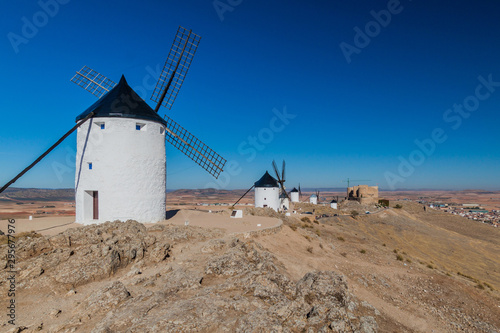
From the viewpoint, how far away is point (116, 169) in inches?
603

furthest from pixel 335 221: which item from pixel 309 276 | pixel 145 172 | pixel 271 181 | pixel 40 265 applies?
pixel 40 265

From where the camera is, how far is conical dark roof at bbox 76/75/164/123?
15.5 m

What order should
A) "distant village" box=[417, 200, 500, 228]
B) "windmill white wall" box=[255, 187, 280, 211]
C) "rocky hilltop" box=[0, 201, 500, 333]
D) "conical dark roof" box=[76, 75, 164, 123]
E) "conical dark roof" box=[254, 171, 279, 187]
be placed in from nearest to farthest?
"rocky hilltop" box=[0, 201, 500, 333]
"conical dark roof" box=[76, 75, 164, 123]
"windmill white wall" box=[255, 187, 280, 211]
"conical dark roof" box=[254, 171, 279, 187]
"distant village" box=[417, 200, 500, 228]

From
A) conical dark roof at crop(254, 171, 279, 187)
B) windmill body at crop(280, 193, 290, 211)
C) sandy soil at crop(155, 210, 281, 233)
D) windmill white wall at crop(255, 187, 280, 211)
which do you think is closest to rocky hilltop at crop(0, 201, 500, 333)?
sandy soil at crop(155, 210, 281, 233)

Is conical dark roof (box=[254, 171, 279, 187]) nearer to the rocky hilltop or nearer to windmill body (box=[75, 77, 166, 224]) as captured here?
windmill body (box=[75, 77, 166, 224])

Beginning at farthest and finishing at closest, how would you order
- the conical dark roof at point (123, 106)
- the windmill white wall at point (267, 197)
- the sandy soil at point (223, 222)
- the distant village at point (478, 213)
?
the distant village at point (478, 213) < the windmill white wall at point (267, 197) < the sandy soil at point (223, 222) < the conical dark roof at point (123, 106)

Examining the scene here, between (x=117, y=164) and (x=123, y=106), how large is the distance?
3275 mm

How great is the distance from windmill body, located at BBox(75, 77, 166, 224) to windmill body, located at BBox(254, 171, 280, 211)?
20622 mm

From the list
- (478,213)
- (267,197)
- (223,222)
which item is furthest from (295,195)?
(478,213)

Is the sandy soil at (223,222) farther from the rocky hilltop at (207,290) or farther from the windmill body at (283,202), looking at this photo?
the windmill body at (283,202)

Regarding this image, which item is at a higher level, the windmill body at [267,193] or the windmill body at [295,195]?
the windmill body at [267,193]

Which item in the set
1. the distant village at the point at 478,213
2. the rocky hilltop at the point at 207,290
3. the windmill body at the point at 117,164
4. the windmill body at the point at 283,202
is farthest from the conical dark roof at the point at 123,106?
the distant village at the point at 478,213

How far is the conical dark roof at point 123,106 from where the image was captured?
50.8 feet

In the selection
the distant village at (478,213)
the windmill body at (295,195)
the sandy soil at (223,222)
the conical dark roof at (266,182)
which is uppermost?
the conical dark roof at (266,182)
